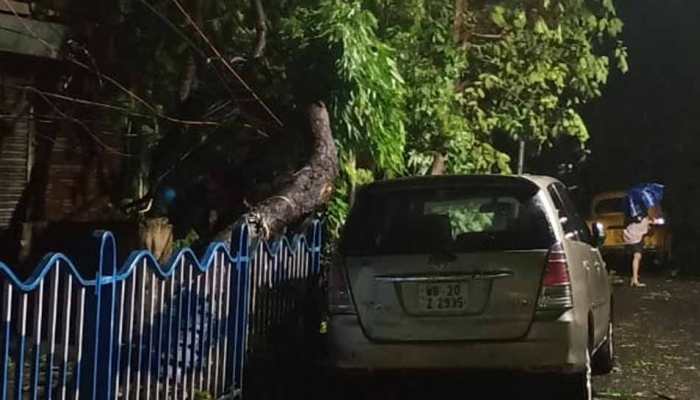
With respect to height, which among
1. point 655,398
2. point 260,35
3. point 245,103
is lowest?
point 655,398

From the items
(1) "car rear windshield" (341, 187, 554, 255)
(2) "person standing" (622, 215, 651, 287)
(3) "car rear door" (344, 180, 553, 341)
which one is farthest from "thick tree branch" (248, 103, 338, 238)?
(2) "person standing" (622, 215, 651, 287)

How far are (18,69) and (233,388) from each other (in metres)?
4.84

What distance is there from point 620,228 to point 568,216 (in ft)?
45.0

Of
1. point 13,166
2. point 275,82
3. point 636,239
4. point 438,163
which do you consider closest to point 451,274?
point 275,82

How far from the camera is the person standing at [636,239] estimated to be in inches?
666

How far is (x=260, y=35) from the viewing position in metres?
9.95

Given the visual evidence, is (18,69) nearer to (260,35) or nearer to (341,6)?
(260,35)

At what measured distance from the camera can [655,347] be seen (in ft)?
33.3

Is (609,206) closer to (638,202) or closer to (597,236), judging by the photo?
(638,202)

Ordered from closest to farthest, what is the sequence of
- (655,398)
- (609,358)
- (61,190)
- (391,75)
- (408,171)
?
(655,398) < (609,358) < (391,75) < (61,190) < (408,171)

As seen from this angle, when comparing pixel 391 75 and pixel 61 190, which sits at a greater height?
pixel 391 75

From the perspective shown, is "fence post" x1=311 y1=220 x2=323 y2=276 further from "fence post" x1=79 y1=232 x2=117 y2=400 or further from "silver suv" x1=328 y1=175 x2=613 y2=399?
"fence post" x1=79 y1=232 x2=117 y2=400

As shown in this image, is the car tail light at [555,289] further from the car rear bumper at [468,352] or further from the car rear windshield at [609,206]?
the car rear windshield at [609,206]

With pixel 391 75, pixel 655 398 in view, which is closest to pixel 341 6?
pixel 391 75
